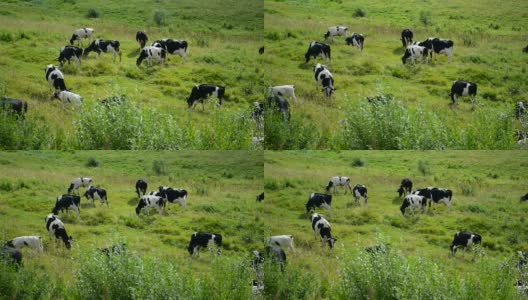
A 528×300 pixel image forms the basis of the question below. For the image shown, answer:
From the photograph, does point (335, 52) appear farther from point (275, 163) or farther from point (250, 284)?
point (250, 284)

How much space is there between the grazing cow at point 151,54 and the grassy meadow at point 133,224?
1.99 meters

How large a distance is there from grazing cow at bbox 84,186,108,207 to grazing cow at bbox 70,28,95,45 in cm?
281

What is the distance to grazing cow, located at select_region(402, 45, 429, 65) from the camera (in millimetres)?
14594

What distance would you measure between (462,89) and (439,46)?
104 cm

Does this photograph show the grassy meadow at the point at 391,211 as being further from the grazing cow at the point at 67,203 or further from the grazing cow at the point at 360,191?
the grazing cow at the point at 67,203

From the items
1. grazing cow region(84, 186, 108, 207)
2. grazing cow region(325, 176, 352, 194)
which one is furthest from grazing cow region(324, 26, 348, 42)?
grazing cow region(84, 186, 108, 207)

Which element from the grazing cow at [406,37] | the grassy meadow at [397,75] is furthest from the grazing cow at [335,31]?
the grazing cow at [406,37]

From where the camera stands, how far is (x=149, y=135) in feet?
45.4

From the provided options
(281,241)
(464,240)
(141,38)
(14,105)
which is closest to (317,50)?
(141,38)

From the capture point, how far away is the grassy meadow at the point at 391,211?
1366cm

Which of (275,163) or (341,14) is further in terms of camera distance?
(341,14)

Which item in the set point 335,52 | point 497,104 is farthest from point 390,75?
point 497,104

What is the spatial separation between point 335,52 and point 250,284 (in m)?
4.70

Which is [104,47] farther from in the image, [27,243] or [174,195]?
[27,243]
